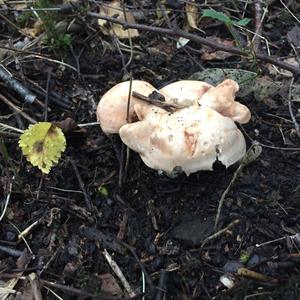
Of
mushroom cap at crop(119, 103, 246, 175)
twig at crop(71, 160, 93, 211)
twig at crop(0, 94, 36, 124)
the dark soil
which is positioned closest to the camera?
mushroom cap at crop(119, 103, 246, 175)

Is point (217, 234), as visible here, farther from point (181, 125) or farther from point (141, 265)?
point (181, 125)

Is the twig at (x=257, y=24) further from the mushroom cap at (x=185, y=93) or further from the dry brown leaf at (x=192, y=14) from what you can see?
the mushroom cap at (x=185, y=93)

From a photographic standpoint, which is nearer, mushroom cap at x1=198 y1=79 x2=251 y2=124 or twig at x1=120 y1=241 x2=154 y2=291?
twig at x1=120 y1=241 x2=154 y2=291

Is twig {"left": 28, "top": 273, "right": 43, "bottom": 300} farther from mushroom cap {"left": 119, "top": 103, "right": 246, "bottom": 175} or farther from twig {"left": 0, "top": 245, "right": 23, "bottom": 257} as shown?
mushroom cap {"left": 119, "top": 103, "right": 246, "bottom": 175}

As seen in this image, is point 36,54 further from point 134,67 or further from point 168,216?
point 168,216

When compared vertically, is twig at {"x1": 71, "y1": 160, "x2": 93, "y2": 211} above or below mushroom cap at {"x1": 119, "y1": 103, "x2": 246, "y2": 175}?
below

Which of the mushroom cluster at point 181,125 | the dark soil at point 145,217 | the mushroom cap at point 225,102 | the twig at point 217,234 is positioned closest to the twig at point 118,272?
the dark soil at point 145,217

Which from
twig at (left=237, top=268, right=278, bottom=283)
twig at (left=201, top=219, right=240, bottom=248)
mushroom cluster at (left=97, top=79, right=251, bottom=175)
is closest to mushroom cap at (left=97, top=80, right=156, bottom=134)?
mushroom cluster at (left=97, top=79, right=251, bottom=175)
